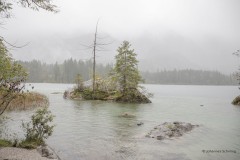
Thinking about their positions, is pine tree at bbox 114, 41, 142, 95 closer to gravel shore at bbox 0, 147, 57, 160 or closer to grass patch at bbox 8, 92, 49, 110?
grass patch at bbox 8, 92, 49, 110

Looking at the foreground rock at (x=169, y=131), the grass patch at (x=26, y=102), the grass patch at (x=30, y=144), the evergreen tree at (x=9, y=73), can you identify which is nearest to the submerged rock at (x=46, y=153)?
the grass patch at (x=30, y=144)

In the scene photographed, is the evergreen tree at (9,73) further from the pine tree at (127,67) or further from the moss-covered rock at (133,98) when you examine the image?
the moss-covered rock at (133,98)

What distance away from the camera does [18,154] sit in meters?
9.27

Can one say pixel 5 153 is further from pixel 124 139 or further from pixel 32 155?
pixel 124 139

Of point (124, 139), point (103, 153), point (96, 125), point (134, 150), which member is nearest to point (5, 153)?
point (103, 153)

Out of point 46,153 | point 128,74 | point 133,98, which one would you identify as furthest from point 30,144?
point 133,98

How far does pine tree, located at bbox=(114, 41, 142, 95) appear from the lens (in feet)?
135

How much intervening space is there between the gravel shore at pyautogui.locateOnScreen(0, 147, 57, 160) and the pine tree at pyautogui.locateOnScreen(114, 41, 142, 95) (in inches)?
1253

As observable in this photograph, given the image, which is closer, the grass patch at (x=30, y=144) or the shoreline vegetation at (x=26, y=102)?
the grass patch at (x=30, y=144)

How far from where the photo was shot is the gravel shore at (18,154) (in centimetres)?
883

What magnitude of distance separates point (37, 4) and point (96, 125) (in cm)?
1142

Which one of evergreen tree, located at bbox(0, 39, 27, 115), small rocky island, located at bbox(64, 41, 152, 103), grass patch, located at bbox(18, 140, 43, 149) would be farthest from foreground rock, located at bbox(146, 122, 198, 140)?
small rocky island, located at bbox(64, 41, 152, 103)

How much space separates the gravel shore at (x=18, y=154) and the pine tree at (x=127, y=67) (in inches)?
1253

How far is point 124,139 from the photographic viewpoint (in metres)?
14.5
